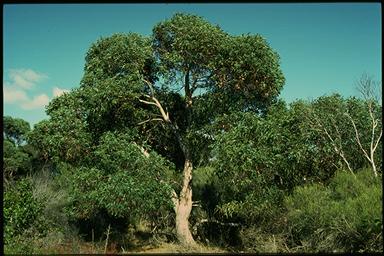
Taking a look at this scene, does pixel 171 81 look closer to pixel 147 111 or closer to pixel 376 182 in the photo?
pixel 147 111

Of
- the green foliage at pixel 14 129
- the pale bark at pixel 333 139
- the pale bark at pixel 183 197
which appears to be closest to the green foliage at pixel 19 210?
the pale bark at pixel 183 197

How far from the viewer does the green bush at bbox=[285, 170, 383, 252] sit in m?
10.4

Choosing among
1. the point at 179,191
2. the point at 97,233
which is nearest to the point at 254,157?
the point at 179,191

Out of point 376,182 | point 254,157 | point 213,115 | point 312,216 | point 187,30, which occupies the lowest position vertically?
point 312,216

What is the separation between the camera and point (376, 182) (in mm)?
11680

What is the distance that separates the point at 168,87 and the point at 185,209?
4508 millimetres

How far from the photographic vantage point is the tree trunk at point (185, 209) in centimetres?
1555

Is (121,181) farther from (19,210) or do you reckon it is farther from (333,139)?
(333,139)

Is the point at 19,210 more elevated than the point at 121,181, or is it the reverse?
the point at 121,181

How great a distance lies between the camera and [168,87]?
16203mm

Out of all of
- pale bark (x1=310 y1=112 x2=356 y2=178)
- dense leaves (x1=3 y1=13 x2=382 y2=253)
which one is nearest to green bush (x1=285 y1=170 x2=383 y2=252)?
dense leaves (x1=3 y1=13 x2=382 y2=253)

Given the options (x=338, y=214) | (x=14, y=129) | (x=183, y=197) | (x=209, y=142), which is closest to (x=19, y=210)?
(x=183, y=197)

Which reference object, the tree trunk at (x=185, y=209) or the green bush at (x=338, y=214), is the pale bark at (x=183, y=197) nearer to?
the tree trunk at (x=185, y=209)

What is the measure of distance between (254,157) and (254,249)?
3.15 metres
